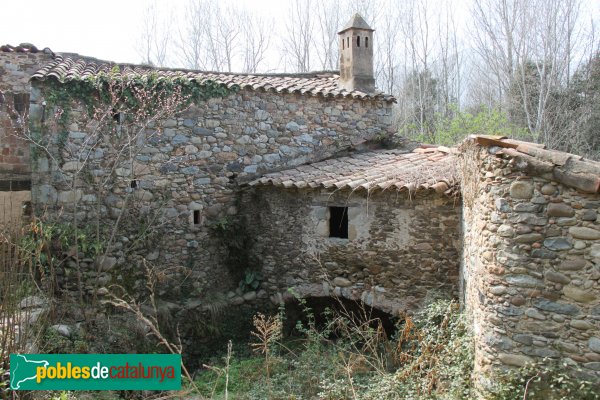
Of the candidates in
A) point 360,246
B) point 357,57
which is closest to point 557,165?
point 360,246

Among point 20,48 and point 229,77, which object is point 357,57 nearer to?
point 229,77

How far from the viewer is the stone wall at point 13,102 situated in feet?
28.8

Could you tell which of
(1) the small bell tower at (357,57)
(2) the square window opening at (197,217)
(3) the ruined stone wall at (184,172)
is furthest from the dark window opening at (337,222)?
(1) the small bell tower at (357,57)

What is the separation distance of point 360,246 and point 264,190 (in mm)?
2048

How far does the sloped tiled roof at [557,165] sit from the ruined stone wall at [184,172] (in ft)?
17.6

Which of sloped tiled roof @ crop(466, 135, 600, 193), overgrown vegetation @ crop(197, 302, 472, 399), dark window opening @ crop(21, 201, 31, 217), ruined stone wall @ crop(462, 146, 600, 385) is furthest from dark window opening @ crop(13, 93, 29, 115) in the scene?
sloped tiled roof @ crop(466, 135, 600, 193)

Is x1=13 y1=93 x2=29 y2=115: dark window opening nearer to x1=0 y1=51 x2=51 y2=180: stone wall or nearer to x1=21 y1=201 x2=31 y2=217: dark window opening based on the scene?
A: x1=0 y1=51 x2=51 y2=180: stone wall

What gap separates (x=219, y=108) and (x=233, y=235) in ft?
7.43

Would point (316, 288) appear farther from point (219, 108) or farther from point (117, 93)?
point (117, 93)

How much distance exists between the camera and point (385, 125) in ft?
33.6

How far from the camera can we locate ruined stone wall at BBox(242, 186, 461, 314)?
7.15m

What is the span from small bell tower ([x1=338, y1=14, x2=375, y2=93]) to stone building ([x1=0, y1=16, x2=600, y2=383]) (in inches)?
1.1

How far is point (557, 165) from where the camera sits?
13.8 feet

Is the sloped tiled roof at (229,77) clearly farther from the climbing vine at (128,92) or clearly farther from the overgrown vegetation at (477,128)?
the overgrown vegetation at (477,128)
